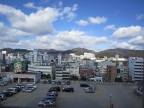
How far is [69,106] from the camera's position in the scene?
25.3 ft

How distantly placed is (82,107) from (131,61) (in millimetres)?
18988

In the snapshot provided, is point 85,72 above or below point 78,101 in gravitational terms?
above

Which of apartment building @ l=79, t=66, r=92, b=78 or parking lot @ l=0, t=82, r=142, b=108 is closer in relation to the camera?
parking lot @ l=0, t=82, r=142, b=108

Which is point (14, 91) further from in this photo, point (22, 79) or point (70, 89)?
point (22, 79)

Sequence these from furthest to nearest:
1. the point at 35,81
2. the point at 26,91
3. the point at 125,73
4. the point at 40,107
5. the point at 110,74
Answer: the point at 125,73 < the point at 110,74 < the point at 35,81 < the point at 26,91 < the point at 40,107

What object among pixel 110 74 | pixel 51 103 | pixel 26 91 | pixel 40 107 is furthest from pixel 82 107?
pixel 110 74

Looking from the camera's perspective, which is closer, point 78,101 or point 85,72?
point 78,101

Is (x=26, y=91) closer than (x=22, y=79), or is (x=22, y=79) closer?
(x=26, y=91)

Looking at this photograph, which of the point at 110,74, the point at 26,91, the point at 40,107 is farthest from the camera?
the point at 110,74

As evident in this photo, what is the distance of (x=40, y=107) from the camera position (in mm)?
7395

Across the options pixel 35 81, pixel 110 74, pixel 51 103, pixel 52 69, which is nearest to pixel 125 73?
pixel 110 74

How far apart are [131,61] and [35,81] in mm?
15821

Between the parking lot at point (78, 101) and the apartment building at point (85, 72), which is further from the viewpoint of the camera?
the apartment building at point (85, 72)

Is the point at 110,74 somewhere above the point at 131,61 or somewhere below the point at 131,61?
below
